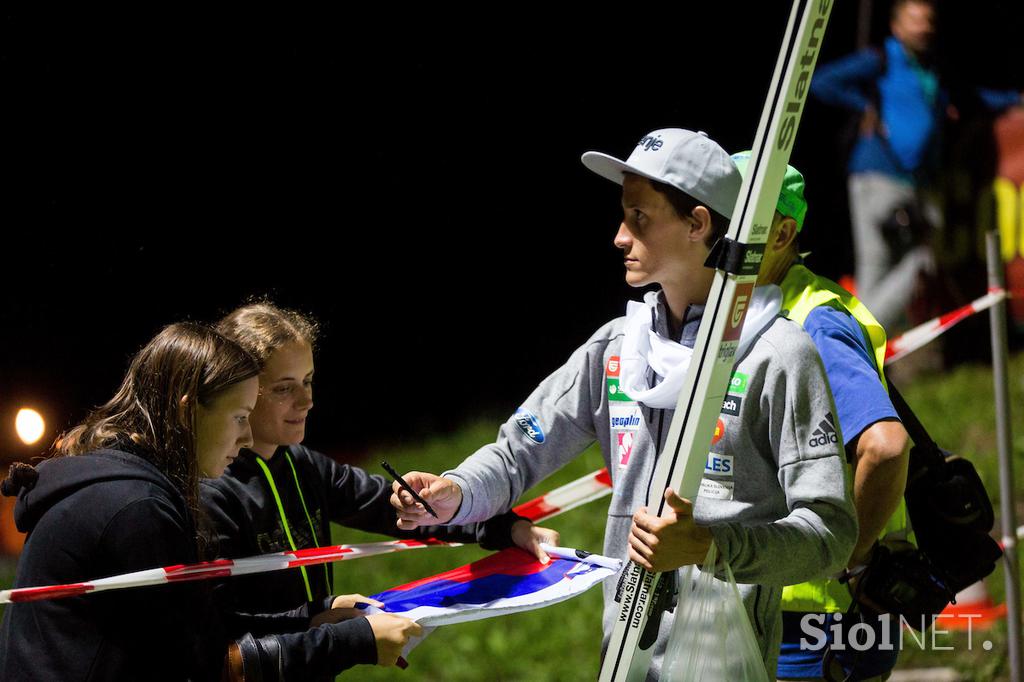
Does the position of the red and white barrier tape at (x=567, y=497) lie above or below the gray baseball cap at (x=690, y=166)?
below

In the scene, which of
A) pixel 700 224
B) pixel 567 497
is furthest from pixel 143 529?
pixel 567 497

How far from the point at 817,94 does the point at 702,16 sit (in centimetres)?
94

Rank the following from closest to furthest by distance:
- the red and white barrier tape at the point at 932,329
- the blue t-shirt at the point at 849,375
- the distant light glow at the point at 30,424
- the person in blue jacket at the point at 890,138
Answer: the blue t-shirt at the point at 849,375 < the distant light glow at the point at 30,424 < the red and white barrier tape at the point at 932,329 < the person in blue jacket at the point at 890,138

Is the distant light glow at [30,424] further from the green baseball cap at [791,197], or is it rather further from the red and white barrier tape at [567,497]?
the green baseball cap at [791,197]

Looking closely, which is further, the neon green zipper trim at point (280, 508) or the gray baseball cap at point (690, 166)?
the neon green zipper trim at point (280, 508)

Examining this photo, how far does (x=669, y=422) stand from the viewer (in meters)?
2.72

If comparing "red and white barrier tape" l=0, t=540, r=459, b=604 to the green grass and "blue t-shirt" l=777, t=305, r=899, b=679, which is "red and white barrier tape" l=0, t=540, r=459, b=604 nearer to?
"blue t-shirt" l=777, t=305, r=899, b=679

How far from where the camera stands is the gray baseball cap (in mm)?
2682

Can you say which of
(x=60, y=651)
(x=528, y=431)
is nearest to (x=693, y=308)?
(x=528, y=431)

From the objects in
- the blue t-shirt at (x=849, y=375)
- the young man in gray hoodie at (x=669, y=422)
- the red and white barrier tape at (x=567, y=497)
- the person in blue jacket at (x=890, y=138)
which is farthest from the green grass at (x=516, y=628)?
the blue t-shirt at (x=849, y=375)

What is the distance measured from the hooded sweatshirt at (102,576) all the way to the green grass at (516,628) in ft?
9.77

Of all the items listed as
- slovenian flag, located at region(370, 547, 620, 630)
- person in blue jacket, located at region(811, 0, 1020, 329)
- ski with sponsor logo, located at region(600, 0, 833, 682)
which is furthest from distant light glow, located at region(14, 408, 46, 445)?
person in blue jacket, located at region(811, 0, 1020, 329)

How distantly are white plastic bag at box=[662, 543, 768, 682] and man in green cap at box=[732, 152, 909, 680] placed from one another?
1.71 ft

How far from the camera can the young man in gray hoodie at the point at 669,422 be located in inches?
96.8
